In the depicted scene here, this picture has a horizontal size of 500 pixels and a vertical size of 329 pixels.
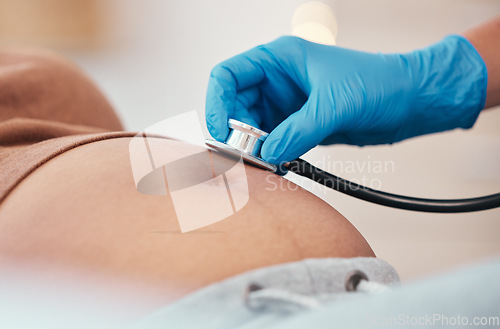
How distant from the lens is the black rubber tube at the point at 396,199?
62 centimetres

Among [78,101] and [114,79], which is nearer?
[78,101]

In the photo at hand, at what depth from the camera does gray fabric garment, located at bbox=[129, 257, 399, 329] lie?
0.30 m

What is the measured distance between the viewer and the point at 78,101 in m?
0.87

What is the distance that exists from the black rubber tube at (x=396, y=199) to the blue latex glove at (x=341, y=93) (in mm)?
30

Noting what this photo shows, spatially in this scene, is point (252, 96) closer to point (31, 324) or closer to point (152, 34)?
point (31, 324)

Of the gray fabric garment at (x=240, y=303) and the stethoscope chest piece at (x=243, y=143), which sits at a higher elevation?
the stethoscope chest piece at (x=243, y=143)

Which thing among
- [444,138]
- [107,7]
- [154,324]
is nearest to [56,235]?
[154,324]

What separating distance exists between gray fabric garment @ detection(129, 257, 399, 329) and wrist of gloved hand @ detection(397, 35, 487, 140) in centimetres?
59

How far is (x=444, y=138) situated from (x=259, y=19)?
0.98 m

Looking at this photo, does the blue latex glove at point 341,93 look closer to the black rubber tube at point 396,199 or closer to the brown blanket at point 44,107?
the black rubber tube at point 396,199

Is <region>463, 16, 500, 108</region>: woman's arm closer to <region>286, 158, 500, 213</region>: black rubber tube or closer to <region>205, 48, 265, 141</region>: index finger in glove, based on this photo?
<region>286, 158, 500, 213</region>: black rubber tube

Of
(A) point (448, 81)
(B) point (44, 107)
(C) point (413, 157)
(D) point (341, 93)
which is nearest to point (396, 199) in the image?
(D) point (341, 93)

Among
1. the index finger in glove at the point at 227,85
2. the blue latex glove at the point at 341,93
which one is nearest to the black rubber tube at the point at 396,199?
the blue latex glove at the point at 341,93

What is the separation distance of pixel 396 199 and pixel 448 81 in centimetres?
34
